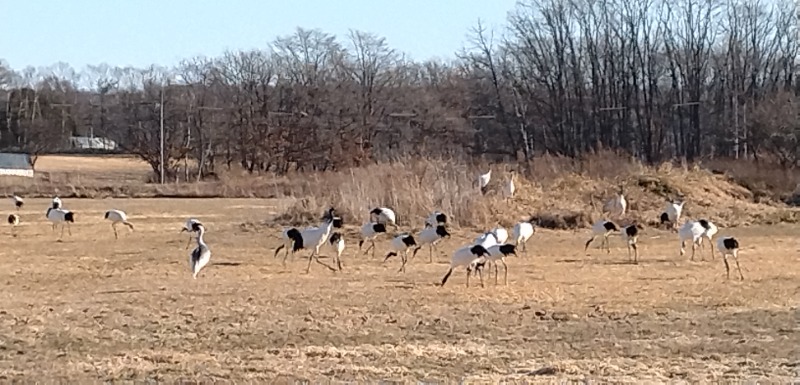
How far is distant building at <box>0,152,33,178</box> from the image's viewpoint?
65.4 m

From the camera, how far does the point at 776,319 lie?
11.4 meters

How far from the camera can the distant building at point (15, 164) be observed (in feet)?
215

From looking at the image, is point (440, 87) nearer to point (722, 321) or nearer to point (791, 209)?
point (791, 209)

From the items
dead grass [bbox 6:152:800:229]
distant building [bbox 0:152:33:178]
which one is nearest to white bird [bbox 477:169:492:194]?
dead grass [bbox 6:152:800:229]

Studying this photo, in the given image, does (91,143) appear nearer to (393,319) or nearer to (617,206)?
(617,206)

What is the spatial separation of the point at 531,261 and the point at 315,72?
51.9 m

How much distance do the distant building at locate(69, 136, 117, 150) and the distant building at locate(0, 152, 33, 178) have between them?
8672 millimetres

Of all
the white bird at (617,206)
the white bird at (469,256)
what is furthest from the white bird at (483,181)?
the white bird at (469,256)

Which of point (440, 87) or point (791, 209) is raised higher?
point (440, 87)

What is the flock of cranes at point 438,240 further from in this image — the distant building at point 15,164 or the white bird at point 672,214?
the distant building at point 15,164

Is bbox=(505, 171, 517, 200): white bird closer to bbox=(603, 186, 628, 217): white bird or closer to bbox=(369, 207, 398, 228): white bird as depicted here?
bbox=(603, 186, 628, 217): white bird

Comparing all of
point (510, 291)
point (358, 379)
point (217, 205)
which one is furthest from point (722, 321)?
point (217, 205)

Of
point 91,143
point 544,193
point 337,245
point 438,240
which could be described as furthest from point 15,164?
point 337,245

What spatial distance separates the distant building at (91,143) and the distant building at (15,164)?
867 cm
